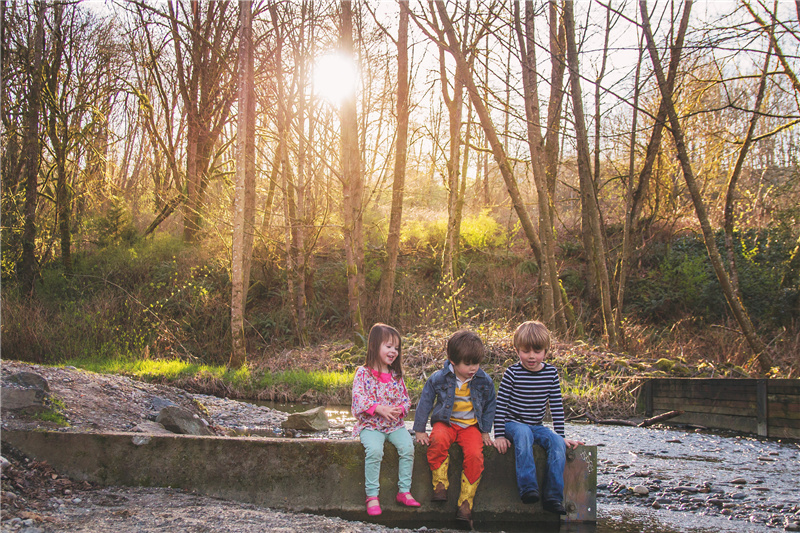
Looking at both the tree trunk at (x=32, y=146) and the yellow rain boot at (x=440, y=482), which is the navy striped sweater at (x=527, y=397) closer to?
the yellow rain boot at (x=440, y=482)

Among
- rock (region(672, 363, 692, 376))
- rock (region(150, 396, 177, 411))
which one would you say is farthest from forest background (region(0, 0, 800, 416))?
rock (region(150, 396, 177, 411))

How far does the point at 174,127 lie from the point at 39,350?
11.3m

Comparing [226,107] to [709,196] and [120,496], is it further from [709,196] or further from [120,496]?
[120,496]

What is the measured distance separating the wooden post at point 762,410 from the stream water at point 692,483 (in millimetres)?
232

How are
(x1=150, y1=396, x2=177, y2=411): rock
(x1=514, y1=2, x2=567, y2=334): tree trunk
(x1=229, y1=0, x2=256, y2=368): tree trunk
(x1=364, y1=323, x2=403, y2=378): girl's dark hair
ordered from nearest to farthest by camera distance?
(x1=364, y1=323, x2=403, y2=378): girl's dark hair
(x1=150, y1=396, x2=177, y2=411): rock
(x1=514, y1=2, x2=567, y2=334): tree trunk
(x1=229, y1=0, x2=256, y2=368): tree trunk

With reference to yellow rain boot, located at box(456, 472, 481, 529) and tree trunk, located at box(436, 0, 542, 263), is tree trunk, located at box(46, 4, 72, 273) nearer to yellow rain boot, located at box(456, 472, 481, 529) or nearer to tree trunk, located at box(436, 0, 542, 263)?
tree trunk, located at box(436, 0, 542, 263)

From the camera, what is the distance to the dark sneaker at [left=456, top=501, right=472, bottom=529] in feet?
13.3

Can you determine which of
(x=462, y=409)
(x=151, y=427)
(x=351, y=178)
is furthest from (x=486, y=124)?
(x=462, y=409)

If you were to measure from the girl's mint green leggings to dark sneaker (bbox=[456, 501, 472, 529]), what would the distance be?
375mm

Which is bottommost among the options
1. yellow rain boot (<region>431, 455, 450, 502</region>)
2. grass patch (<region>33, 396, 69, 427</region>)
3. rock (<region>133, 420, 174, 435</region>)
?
rock (<region>133, 420, 174, 435</region>)

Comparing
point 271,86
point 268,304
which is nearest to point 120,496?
point 271,86

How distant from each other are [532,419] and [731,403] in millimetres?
5902

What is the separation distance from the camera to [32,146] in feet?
60.2

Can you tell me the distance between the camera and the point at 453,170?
1510cm
